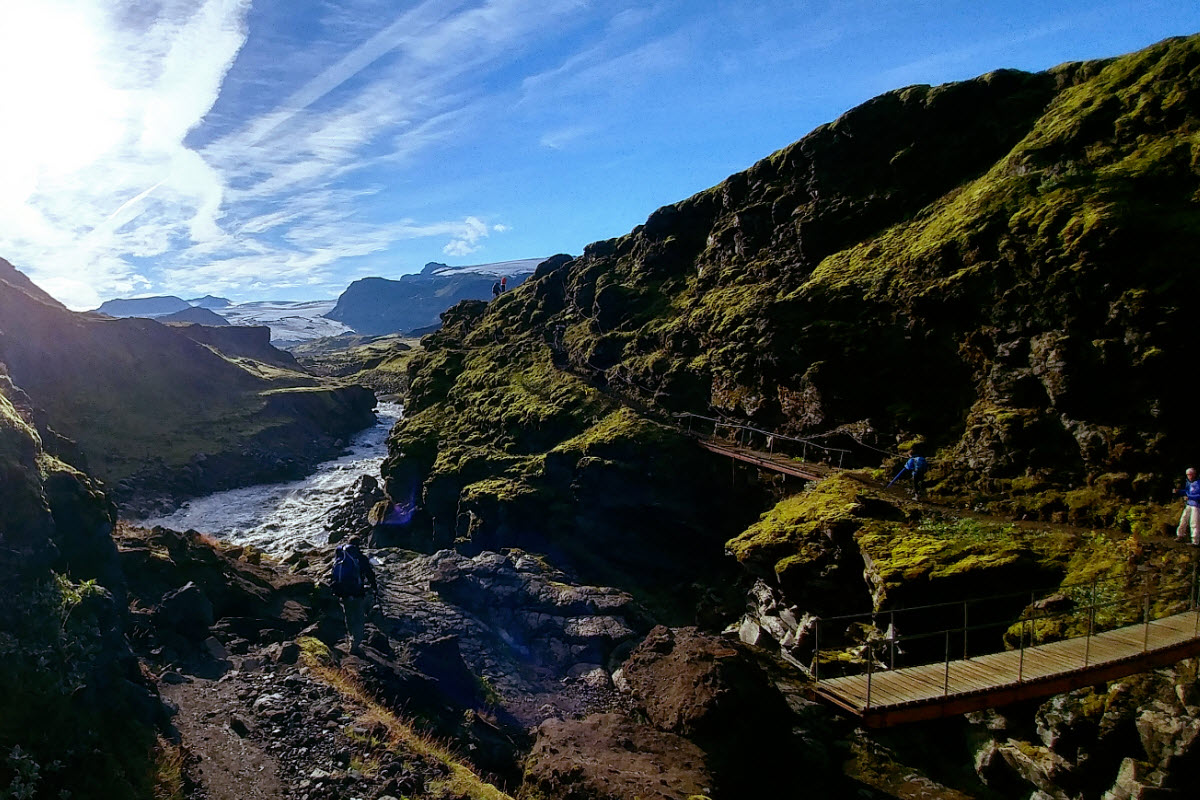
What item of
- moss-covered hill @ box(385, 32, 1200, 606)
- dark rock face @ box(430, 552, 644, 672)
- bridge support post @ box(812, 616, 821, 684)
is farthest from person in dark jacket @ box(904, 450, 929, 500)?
dark rock face @ box(430, 552, 644, 672)

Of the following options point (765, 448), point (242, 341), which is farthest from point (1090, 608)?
point (242, 341)

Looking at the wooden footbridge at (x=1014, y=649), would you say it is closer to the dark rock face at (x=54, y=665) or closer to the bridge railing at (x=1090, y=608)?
the bridge railing at (x=1090, y=608)

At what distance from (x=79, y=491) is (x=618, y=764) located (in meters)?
17.7

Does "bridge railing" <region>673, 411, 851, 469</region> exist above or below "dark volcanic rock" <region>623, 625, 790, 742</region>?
above

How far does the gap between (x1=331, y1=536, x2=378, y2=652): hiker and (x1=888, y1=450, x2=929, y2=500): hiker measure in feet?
73.9

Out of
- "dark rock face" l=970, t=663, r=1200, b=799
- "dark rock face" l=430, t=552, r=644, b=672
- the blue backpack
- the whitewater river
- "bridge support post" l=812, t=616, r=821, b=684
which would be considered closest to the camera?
"dark rock face" l=970, t=663, r=1200, b=799

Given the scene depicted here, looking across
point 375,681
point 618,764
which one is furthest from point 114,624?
point 618,764

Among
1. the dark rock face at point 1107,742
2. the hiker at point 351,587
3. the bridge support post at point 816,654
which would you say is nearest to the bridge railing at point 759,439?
the bridge support post at point 816,654

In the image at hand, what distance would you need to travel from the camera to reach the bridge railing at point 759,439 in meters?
31.8

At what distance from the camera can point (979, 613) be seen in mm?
19641

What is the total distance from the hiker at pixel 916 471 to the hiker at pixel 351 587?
73.9 feet

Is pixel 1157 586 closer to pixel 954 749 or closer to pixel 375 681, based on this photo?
pixel 954 749

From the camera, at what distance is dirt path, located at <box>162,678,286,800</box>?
45.2 ft

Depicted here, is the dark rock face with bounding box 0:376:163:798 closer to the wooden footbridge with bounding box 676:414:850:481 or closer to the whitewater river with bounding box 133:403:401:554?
the wooden footbridge with bounding box 676:414:850:481
